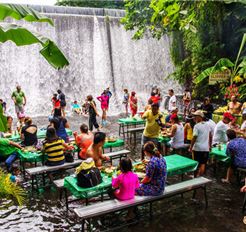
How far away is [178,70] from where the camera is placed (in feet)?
67.6

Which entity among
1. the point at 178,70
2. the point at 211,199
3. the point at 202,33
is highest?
the point at 202,33

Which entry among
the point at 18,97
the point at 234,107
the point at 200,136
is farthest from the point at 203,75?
the point at 18,97

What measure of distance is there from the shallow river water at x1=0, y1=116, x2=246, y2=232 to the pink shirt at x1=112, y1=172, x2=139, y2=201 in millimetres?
570

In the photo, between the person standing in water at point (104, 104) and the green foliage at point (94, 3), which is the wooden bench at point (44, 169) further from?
the green foliage at point (94, 3)

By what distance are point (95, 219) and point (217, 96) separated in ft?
46.3

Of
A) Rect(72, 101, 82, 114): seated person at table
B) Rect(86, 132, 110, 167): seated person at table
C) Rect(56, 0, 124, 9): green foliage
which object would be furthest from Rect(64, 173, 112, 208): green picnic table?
Rect(56, 0, 124, 9): green foliage

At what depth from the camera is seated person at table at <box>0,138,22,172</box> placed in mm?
7844

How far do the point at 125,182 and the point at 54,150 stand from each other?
2.35 metres

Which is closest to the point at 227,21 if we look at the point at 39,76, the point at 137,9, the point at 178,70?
the point at 178,70

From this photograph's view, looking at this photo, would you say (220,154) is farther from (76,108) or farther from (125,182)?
(76,108)

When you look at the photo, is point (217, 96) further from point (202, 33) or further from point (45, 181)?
point (45, 181)

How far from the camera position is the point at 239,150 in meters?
6.99

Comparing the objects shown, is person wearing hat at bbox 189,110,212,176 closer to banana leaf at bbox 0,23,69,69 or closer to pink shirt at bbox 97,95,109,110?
banana leaf at bbox 0,23,69,69

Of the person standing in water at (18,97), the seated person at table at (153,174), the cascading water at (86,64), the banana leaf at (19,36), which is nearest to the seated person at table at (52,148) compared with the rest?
Result: the seated person at table at (153,174)
